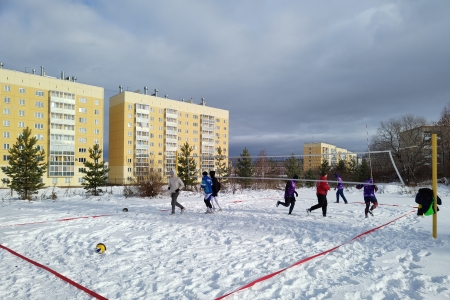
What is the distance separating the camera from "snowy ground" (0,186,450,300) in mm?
4250

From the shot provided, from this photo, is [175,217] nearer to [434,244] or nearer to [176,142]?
[434,244]

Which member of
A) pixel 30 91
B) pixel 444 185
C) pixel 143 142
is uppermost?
pixel 30 91

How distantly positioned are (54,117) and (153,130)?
19.6 meters

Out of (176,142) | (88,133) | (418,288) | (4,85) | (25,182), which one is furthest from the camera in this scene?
(176,142)

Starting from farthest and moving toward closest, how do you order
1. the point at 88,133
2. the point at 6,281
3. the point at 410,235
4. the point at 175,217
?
the point at 88,133
the point at 175,217
the point at 410,235
the point at 6,281

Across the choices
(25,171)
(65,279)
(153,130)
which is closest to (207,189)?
(65,279)

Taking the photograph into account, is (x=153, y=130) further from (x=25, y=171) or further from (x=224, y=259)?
(x=224, y=259)

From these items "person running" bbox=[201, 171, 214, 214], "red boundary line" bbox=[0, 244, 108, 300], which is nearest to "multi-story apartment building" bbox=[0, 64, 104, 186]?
"person running" bbox=[201, 171, 214, 214]

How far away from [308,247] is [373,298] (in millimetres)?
2667

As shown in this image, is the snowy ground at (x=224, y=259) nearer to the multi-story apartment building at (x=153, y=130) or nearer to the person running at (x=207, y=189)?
the person running at (x=207, y=189)

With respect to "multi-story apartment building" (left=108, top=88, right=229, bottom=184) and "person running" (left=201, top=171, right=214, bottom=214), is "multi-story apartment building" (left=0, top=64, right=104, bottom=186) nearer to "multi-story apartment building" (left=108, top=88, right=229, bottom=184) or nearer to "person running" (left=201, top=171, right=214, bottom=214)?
"multi-story apartment building" (left=108, top=88, right=229, bottom=184)

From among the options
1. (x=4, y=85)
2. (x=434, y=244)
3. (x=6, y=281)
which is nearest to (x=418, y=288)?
(x=434, y=244)

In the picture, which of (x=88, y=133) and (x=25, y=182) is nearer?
(x=25, y=182)

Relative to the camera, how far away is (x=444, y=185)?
29.7 meters
